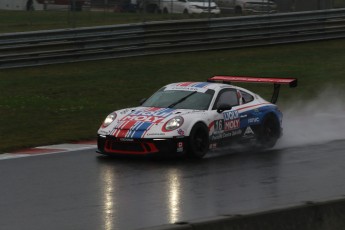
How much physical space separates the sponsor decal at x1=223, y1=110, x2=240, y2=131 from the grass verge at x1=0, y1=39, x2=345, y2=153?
342cm

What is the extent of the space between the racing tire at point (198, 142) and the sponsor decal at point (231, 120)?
2.00ft

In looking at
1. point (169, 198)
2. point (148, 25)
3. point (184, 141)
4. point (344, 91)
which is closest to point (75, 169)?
point (184, 141)

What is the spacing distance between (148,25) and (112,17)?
3.12 meters

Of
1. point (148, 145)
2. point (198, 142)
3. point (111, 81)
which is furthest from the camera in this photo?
Result: point (111, 81)

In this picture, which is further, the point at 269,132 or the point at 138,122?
the point at 269,132

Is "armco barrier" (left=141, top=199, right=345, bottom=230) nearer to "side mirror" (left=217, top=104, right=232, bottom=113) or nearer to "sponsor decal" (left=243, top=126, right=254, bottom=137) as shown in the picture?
"side mirror" (left=217, top=104, right=232, bottom=113)

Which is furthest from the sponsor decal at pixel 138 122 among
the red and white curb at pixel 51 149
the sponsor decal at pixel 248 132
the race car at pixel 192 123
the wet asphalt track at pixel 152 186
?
the red and white curb at pixel 51 149

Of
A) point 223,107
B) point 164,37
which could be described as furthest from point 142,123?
point 164,37

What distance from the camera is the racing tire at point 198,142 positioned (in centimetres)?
1484

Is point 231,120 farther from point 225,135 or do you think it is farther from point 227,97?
point 227,97

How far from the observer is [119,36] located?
27.4 meters

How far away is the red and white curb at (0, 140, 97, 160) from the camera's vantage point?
15725 millimetres

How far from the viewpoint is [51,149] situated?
650 inches

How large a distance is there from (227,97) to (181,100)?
2.82 ft
